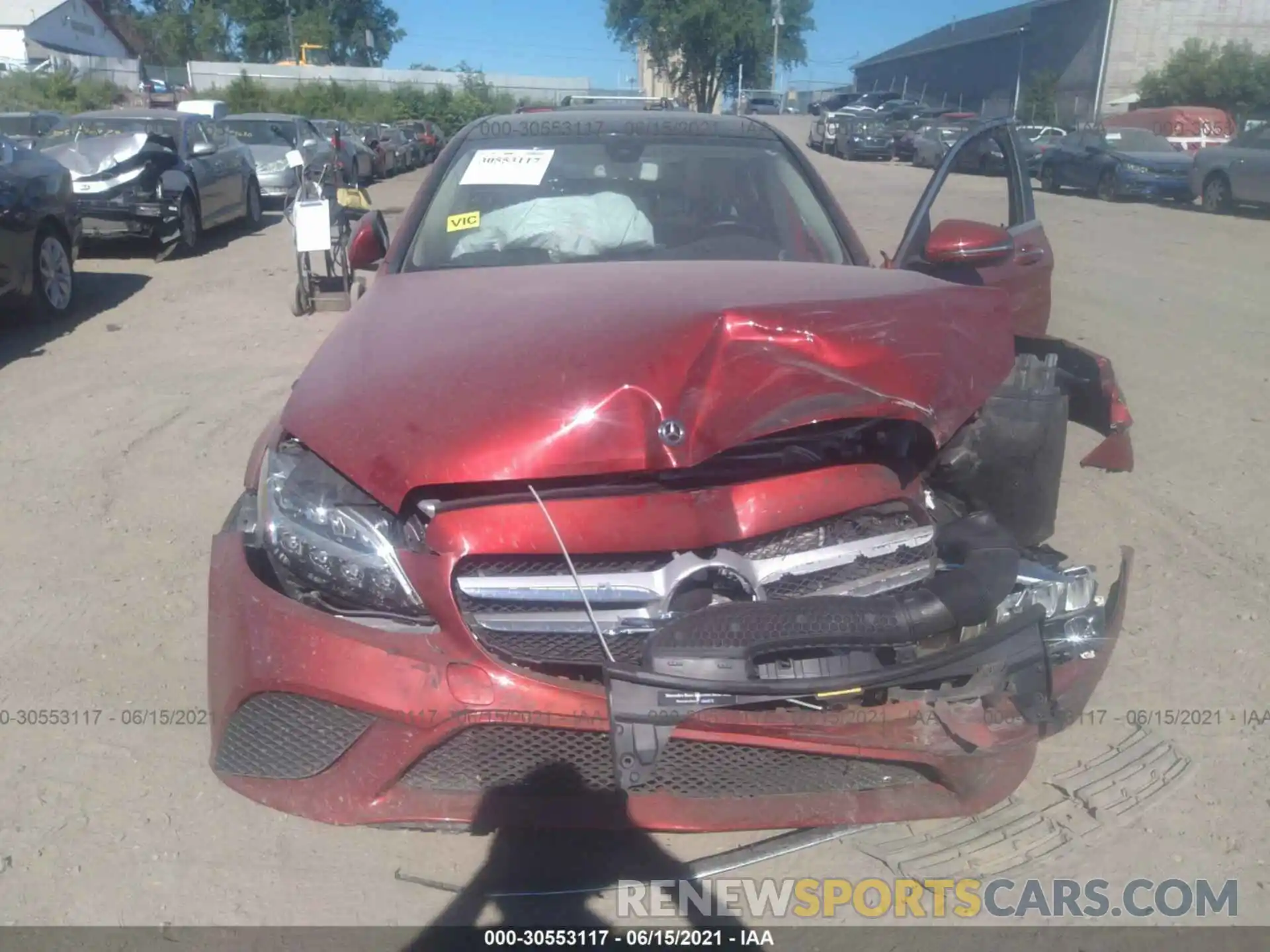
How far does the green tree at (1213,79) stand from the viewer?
37.2 metres

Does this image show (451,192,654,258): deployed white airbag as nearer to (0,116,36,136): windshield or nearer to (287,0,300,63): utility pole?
(0,116,36,136): windshield

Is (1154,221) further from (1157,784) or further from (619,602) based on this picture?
(619,602)

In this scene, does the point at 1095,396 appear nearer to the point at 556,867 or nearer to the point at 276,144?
the point at 556,867

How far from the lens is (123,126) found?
1320 centimetres

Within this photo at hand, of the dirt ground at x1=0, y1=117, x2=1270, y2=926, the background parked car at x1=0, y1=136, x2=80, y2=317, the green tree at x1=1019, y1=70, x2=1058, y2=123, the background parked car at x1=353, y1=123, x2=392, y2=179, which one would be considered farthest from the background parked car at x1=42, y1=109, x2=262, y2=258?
the green tree at x1=1019, y1=70, x2=1058, y2=123

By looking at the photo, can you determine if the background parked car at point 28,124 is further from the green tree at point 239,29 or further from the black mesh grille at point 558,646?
the green tree at point 239,29

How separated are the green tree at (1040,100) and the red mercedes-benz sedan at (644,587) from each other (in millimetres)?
46317

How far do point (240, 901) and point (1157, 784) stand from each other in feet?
7.75

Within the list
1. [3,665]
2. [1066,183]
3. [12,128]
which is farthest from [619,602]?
[1066,183]

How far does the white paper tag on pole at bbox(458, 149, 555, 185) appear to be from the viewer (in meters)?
3.95

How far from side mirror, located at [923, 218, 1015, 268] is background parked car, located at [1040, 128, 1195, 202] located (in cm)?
1767

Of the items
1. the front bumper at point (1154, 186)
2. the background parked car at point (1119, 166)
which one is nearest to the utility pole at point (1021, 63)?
the background parked car at point (1119, 166)

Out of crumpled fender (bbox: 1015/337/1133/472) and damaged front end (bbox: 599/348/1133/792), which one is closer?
damaged front end (bbox: 599/348/1133/792)

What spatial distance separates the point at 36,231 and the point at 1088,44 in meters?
46.8
